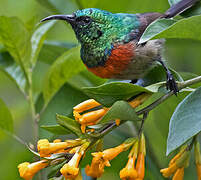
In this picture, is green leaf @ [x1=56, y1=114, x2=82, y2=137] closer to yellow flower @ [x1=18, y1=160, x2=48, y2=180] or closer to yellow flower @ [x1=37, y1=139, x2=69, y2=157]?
yellow flower @ [x1=37, y1=139, x2=69, y2=157]

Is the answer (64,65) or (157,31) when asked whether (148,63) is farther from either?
(157,31)

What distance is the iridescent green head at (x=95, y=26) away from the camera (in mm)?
2781

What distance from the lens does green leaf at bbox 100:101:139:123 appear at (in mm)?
1708

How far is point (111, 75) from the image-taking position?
2811 mm

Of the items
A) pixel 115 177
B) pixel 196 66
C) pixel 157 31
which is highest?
pixel 157 31

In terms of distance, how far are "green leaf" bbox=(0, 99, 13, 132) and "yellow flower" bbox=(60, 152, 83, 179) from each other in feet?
3.78

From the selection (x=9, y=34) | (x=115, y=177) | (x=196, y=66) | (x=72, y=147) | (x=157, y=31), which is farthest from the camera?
(x=196, y=66)

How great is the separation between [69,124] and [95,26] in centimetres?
118

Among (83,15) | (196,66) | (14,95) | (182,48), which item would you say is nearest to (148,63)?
(83,15)

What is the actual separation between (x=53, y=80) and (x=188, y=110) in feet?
4.34

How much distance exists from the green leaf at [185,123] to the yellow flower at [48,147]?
0.54 metres

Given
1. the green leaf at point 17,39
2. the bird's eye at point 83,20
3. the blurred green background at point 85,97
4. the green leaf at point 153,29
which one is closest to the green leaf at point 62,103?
the blurred green background at point 85,97

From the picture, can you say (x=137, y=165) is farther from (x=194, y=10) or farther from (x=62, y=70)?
(x=194, y=10)

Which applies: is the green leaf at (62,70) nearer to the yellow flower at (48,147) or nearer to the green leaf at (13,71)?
the green leaf at (13,71)
